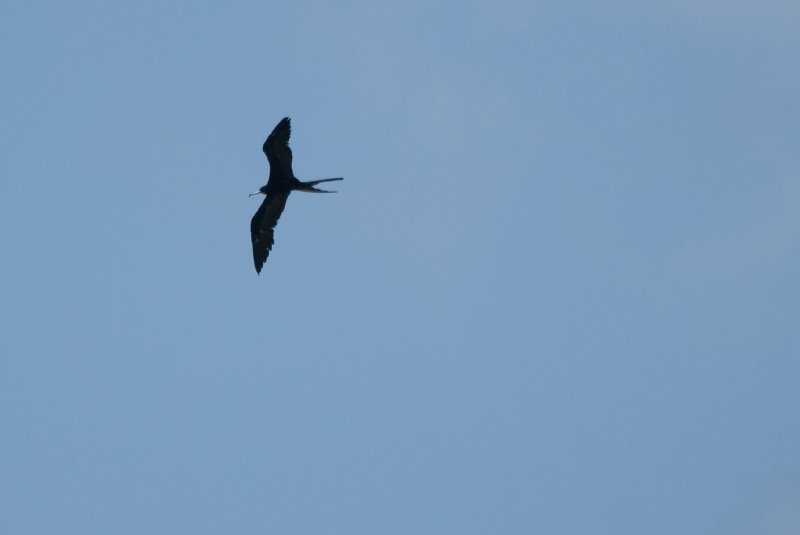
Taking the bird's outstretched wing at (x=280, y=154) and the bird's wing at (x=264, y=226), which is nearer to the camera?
the bird's outstretched wing at (x=280, y=154)

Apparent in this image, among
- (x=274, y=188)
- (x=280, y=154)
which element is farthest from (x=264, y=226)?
(x=280, y=154)

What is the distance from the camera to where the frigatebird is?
4428 centimetres

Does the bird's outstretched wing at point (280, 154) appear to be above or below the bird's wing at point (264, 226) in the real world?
above

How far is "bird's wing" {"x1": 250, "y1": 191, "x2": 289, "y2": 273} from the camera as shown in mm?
46094

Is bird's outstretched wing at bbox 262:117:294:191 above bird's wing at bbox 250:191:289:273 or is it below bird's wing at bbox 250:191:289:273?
above

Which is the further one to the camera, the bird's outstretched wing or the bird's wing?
the bird's wing

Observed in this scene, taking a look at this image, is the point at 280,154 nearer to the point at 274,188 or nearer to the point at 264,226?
the point at 274,188

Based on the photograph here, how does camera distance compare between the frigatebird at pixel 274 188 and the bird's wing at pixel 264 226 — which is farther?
the bird's wing at pixel 264 226

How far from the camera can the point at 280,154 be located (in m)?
44.6

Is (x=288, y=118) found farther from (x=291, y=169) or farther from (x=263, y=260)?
(x=263, y=260)

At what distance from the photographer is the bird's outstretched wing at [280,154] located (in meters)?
44.2

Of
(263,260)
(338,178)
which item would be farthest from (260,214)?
(338,178)

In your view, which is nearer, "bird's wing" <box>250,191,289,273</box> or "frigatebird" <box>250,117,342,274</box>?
"frigatebird" <box>250,117,342,274</box>

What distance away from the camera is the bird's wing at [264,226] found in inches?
1815
